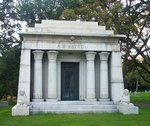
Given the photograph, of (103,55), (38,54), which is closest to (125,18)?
(103,55)

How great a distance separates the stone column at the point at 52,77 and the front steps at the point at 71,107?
0.60 metres

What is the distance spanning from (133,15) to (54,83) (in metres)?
11.0

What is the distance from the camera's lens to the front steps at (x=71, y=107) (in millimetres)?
18422

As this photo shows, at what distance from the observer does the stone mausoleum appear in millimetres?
19406

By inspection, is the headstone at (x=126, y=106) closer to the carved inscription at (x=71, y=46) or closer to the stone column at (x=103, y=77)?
the stone column at (x=103, y=77)

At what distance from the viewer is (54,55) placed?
20000 mm

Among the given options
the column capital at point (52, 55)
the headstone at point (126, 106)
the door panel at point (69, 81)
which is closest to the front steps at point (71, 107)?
the headstone at point (126, 106)

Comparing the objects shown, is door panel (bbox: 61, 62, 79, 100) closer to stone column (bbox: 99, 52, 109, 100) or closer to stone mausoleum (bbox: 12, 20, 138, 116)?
stone mausoleum (bbox: 12, 20, 138, 116)

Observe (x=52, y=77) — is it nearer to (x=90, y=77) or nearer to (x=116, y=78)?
(x=90, y=77)

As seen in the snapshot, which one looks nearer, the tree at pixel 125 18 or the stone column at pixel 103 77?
the stone column at pixel 103 77

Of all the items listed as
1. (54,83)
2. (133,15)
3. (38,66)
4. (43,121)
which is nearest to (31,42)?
(38,66)

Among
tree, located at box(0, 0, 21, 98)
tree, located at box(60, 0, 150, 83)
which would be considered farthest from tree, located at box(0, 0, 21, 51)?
tree, located at box(60, 0, 150, 83)

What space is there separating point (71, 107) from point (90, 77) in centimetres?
240

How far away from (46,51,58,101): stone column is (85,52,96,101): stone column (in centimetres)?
188
